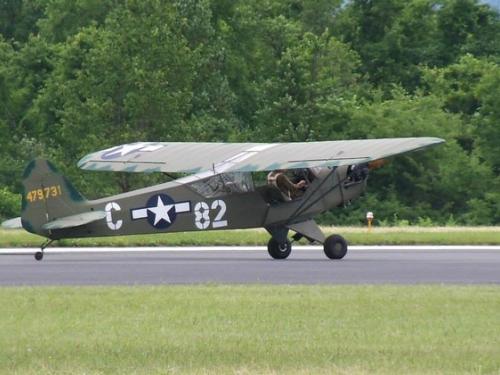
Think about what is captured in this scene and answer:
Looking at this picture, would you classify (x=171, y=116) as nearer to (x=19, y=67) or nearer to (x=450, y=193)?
(x=450, y=193)

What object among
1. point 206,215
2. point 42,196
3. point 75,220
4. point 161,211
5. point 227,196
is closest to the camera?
point 42,196

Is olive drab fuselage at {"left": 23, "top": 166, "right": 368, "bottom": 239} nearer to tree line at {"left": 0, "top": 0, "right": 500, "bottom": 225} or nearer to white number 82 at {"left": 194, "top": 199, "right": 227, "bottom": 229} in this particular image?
white number 82 at {"left": 194, "top": 199, "right": 227, "bottom": 229}

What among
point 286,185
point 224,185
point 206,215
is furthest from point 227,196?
point 286,185

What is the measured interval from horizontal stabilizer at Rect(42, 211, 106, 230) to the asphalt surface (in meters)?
0.72

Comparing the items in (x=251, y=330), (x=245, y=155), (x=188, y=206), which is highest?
(x=251, y=330)

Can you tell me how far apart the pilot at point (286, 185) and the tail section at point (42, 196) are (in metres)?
A: 4.11

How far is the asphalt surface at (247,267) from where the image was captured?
857 inches

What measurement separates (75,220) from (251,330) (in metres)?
10.7

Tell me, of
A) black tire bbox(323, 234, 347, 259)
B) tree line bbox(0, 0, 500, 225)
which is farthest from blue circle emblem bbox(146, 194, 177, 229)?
tree line bbox(0, 0, 500, 225)

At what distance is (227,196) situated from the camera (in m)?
26.5

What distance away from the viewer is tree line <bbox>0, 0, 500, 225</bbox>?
50.6 metres

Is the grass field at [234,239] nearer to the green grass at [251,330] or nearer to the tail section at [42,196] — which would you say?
the tail section at [42,196]

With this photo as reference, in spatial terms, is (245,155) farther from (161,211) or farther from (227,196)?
(161,211)

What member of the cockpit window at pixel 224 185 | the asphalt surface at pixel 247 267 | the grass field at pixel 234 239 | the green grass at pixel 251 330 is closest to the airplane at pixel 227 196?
the cockpit window at pixel 224 185
